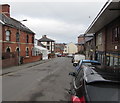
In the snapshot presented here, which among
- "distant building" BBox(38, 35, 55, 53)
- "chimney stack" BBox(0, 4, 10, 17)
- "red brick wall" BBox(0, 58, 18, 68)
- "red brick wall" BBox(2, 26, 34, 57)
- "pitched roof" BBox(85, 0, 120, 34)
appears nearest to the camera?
"pitched roof" BBox(85, 0, 120, 34)

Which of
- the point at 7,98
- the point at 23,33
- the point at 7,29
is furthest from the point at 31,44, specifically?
the point at 7,98

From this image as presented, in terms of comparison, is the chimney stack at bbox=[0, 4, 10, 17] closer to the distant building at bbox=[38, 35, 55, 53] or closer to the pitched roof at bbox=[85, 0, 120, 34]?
the pitched roof at bbox=[85, 0, 120, 34]

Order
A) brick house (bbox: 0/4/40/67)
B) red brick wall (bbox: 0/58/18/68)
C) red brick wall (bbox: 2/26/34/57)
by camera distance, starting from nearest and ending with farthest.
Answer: red brick wall (bbox: 0/58/18/68) < brick house (bbox: 0/4/40/67) < red brick wall (bbox: 2/26/34/57)

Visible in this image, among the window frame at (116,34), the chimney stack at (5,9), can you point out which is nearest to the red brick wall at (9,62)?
the chimney stack at (5,9)

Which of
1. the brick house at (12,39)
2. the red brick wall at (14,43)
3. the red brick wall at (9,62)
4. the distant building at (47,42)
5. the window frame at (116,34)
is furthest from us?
the distant building at (47,42)

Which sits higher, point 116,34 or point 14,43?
point 116,34

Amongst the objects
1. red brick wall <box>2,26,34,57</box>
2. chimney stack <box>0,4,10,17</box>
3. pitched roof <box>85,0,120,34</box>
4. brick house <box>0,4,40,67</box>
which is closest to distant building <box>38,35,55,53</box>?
red brick wall <box>2,26,34,57</box>

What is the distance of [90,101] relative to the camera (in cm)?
254

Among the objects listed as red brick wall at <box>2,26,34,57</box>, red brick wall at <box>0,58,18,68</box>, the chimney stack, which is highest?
the chimney stack

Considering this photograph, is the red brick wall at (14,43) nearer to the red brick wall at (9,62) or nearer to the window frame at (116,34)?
the red brick wall at (9,62)

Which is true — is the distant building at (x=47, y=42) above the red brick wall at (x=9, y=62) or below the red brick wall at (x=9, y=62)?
above

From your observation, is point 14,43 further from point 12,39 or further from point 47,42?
point 47,42

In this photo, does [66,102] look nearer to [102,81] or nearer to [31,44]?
[102,81]

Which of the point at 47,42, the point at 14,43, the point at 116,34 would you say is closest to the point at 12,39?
the point at 14,43
